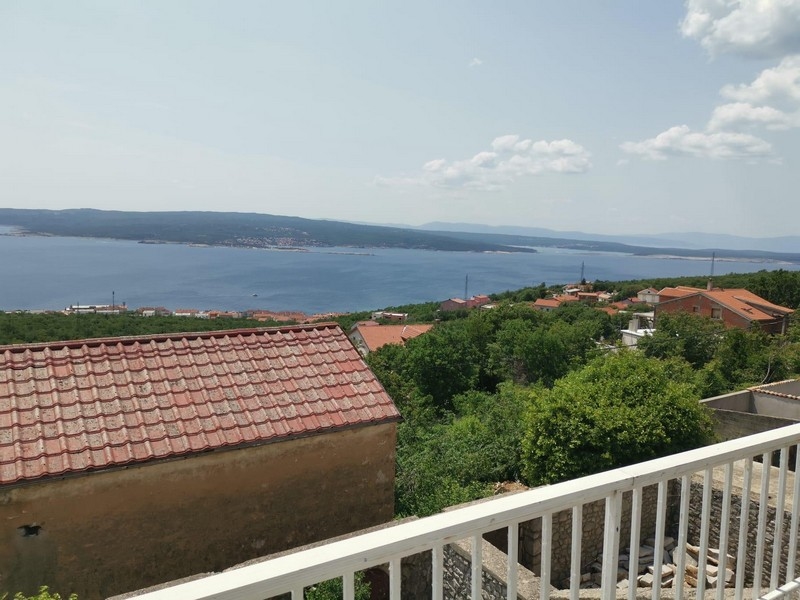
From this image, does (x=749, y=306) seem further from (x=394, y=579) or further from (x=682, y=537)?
(x=394, y=579)

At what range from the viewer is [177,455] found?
22.5 feet

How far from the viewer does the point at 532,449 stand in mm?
11023

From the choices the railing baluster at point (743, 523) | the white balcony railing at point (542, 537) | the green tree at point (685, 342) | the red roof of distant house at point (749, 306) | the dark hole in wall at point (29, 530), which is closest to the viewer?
the white balcony railing at point (542, 537)

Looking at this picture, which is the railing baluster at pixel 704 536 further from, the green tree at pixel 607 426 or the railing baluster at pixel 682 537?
the green tree at pixel 607 426

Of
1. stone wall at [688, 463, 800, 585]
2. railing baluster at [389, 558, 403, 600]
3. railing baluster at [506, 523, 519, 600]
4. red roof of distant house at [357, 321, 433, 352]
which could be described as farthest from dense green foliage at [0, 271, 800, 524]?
red roof of distant house at [357, 321, 433, 352]

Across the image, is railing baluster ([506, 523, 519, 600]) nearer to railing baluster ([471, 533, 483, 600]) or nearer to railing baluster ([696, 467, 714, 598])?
railing baluster ([471, 533, 483, 600])

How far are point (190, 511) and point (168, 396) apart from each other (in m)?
1.51

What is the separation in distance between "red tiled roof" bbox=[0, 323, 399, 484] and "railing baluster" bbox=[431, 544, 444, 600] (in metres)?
5.91

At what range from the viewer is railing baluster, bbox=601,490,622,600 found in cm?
199

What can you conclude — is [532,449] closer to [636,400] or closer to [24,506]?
[636,400]

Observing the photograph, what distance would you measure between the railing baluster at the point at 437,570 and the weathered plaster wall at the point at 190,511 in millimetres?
6015

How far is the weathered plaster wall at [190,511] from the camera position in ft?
20.8

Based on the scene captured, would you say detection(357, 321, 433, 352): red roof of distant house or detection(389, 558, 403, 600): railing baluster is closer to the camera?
detection(389, 558, 403, 600): railing baluster

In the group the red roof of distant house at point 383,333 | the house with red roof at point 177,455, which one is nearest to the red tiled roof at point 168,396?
the house with red roof at point 177,455
